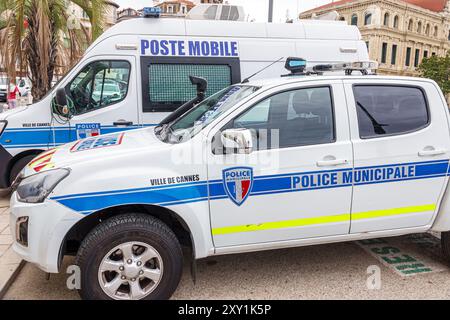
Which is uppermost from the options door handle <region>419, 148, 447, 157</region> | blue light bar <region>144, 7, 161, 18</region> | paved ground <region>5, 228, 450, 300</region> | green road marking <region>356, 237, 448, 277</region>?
blue light bar <region>144, 7, 161, 18</region>

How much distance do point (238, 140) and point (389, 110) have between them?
147 cm

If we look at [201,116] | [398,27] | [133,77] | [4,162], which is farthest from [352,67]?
[398,27]

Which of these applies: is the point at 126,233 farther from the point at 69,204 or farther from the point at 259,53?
the point at 259,53

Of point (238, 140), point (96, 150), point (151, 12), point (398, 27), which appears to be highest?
point (398, 27)

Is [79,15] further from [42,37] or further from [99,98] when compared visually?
[99,98]

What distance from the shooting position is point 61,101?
522 cm

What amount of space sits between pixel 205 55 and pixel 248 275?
3.34 meters

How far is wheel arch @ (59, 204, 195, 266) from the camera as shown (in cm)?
290

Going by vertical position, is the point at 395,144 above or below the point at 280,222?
above

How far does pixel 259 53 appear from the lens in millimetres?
5938

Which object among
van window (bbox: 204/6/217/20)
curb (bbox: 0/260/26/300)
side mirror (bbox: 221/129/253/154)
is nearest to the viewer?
side mirror (bbox: 221/129/253/154)

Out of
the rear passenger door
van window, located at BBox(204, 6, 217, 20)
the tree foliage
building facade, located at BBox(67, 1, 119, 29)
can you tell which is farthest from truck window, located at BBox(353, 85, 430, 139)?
the tree foliage

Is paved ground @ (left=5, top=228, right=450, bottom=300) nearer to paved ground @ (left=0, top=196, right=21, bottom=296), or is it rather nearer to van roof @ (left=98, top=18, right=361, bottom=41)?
paved ground @ (left=0, top=196, right=21, bottom=296)
